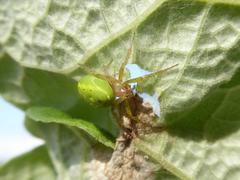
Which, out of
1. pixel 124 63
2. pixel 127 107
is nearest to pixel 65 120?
pixel 127 107

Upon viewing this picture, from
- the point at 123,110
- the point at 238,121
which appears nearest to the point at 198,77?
the point at 238,121

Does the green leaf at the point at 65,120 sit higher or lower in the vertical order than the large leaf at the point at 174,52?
lower

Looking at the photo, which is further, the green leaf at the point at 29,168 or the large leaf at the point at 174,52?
the green leaf at the point at 29,168

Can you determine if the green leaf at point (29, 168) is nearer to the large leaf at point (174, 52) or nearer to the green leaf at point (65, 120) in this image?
the green leaf at point (65, 120)

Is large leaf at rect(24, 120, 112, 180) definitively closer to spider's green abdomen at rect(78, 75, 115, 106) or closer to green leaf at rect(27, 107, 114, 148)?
green leaf at rect(27, 107, 114, 148)

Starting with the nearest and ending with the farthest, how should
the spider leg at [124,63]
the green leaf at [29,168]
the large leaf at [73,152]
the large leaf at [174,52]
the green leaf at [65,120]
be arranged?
the large leaf at [174,52]
the spider leg at [124,63]
the green leaf at [65,120]
the large leaf at [73,152]
the green leaf at [29,168]

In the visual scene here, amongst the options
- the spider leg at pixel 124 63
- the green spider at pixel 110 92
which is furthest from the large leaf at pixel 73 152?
the spider leg at pixel 124 63
